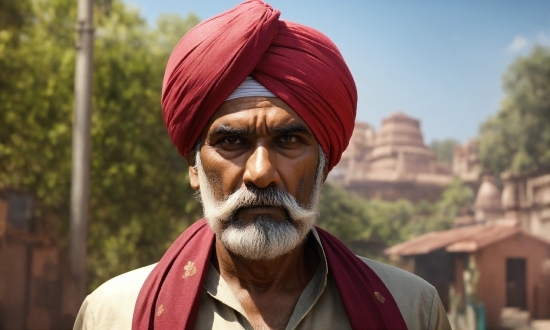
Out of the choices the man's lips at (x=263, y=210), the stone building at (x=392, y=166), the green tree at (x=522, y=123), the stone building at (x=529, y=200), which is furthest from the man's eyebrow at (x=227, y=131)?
the green tree at (x=522, y=123)

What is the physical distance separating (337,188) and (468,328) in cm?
358

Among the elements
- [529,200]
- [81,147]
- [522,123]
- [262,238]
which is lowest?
[529,200]

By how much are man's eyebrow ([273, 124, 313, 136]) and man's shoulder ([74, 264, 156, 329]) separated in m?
0.64

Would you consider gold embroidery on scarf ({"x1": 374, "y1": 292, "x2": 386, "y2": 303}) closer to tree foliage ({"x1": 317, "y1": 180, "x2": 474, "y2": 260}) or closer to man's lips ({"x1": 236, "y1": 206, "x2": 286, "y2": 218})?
man's lips ({"x1": 236, "y1": 206, "x2": 286, "y2": 218})

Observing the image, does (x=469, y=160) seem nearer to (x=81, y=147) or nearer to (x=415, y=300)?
(x=81, y=147)

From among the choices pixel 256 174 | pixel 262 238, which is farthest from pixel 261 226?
pixel 256 174

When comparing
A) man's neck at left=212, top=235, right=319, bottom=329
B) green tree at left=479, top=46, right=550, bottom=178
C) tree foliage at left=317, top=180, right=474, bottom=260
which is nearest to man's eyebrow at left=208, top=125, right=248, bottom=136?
man's neck at left=212, top=235, right=319, bottom=329

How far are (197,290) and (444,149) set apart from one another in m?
13.1

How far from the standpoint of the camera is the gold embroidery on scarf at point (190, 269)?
2.30 metres

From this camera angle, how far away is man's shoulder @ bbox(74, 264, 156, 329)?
226 centimetres

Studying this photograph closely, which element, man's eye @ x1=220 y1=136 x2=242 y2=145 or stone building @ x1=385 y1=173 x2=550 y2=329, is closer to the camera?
man's eye @ x1=220 y1=136 x2=242 y2=145

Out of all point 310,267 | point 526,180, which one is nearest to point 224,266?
point 310,267

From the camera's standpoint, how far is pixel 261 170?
2.15 metres

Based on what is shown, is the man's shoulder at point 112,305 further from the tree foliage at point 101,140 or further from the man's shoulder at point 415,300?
the tree foliage at point 101,140
